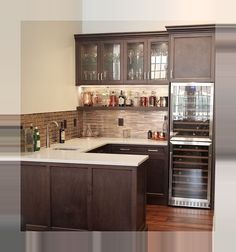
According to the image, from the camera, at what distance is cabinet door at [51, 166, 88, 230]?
12.2 ft

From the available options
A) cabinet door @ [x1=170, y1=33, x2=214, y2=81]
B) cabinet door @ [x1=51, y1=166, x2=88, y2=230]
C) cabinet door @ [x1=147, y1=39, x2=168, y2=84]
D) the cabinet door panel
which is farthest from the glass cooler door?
cabinet door @ [x1=51, y1=166, x2=88, y2=230]

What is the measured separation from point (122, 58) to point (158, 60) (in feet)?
1.71

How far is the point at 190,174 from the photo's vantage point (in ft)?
16.3

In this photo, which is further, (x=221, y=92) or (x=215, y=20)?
(x=215, y=20)

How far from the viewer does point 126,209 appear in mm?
3570

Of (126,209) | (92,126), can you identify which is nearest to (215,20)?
(92,126)

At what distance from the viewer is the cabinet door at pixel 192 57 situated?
4.80 metres

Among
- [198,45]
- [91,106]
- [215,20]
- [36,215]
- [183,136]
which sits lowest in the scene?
[36,215]

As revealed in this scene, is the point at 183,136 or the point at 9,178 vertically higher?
the point at 183,136

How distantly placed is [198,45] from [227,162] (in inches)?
149

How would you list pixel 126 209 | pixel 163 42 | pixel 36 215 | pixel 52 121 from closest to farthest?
pixel 126 209, pixel 36 215, pixel 52 121, pixel 163 42

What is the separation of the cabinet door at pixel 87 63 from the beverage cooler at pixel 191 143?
125 cm

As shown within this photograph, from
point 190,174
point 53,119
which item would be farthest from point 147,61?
point 190,174

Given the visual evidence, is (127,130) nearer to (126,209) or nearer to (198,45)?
(198,45)
